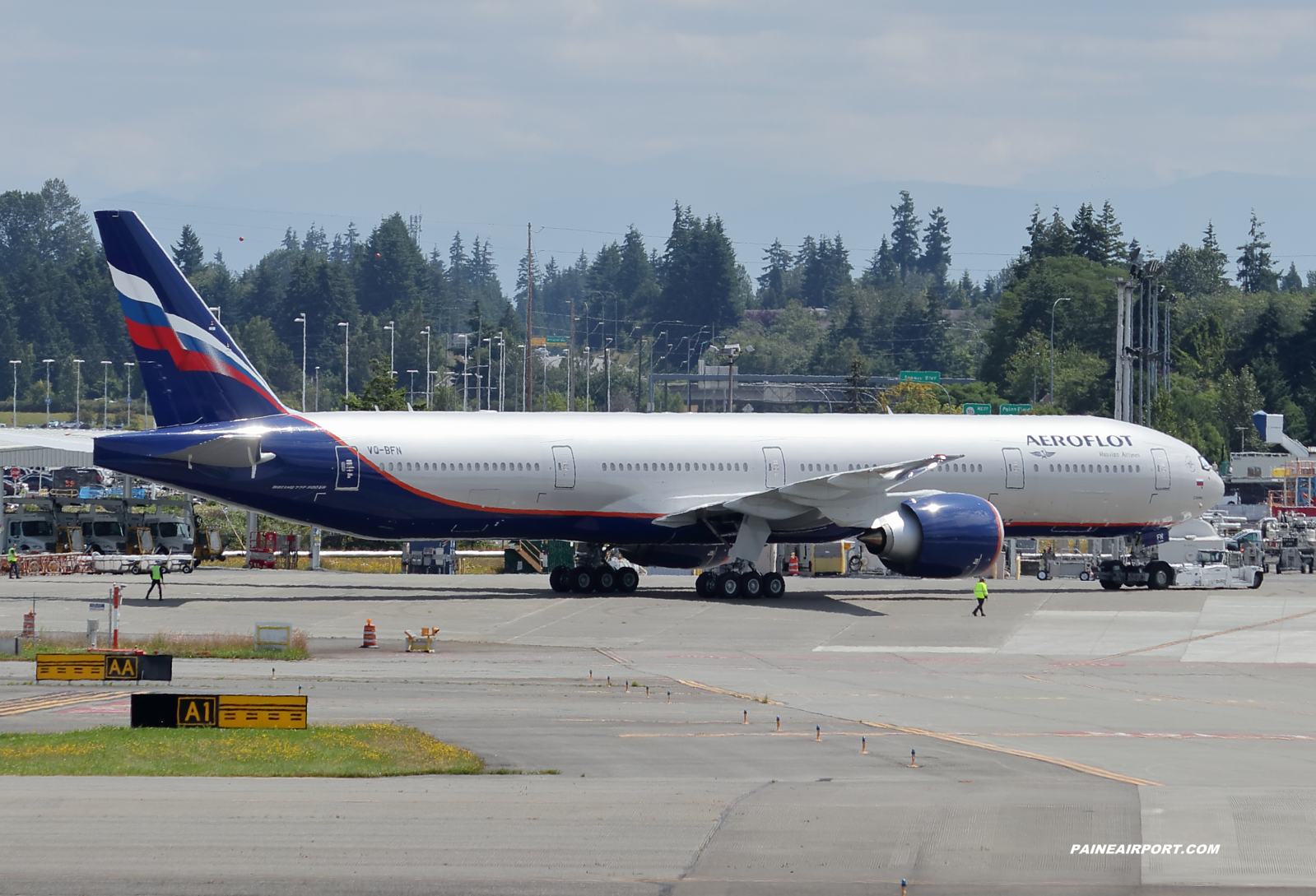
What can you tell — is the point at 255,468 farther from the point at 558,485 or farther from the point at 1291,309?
the point at 1291,309

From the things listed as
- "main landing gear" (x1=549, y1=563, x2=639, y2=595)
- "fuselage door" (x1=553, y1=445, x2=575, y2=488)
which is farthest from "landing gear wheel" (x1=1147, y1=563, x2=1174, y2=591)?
"fuselage door" (x1=553, y1=445, x2=575, y2=488)

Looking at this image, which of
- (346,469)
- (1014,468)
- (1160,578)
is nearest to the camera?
(346,469)

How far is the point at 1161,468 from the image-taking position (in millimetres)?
47062

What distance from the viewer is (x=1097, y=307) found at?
152 metres

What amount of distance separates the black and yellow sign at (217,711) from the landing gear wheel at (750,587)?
22677mm

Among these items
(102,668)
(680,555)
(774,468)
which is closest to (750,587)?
(680,555)

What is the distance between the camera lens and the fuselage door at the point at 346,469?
40.2m

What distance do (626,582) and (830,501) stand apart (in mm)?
7042

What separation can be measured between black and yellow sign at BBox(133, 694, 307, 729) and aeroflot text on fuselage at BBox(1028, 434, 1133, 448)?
29.7 metres

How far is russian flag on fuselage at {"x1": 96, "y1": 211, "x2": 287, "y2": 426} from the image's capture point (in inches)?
1563

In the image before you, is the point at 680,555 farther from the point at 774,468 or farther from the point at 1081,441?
the point at 1081,441

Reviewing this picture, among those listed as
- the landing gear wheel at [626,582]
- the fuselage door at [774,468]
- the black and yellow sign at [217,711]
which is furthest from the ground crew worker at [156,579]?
the black and yellow sign at [217,711]

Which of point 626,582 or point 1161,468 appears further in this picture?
point 1161,468

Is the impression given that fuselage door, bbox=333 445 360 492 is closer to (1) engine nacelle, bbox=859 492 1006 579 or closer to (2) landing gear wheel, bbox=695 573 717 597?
(2) landing gear wheel, bbox=695 573 717 597
